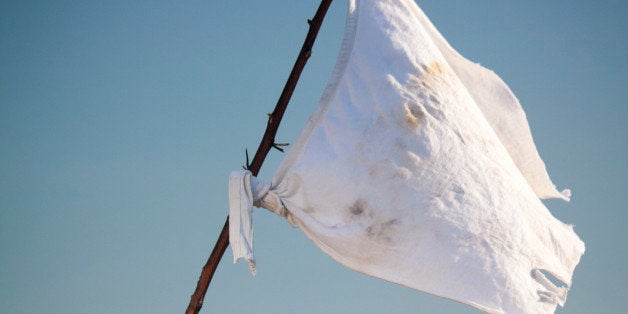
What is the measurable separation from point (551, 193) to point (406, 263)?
951 mm

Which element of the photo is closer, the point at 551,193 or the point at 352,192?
the point at 352,192

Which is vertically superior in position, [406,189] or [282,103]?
[282,103]

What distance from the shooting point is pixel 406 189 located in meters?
2.92

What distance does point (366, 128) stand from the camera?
2957 mm

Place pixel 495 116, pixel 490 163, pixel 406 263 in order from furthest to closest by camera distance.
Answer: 1. pixel 495 116
2. pixel 490 163
3. pixel 406 263

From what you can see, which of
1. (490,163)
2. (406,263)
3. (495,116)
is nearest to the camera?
(406,263)

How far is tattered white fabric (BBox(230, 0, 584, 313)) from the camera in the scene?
2.90m

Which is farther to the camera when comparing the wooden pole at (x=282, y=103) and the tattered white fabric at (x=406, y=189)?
the wooden pole at (x=282, y=103)

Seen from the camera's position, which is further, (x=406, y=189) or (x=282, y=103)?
(x=282, y=103)

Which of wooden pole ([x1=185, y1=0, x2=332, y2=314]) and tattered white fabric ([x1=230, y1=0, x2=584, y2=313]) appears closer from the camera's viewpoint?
tattered white fabric ([x1=230, y1=0, x2=584, y2=313])

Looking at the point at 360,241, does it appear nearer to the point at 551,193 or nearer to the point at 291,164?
the point at 291,164

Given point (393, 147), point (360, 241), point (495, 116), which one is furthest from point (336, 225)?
point (495, 116)

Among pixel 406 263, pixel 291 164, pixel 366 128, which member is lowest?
pixel 406 263

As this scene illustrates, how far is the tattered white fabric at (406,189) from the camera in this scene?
290cm
